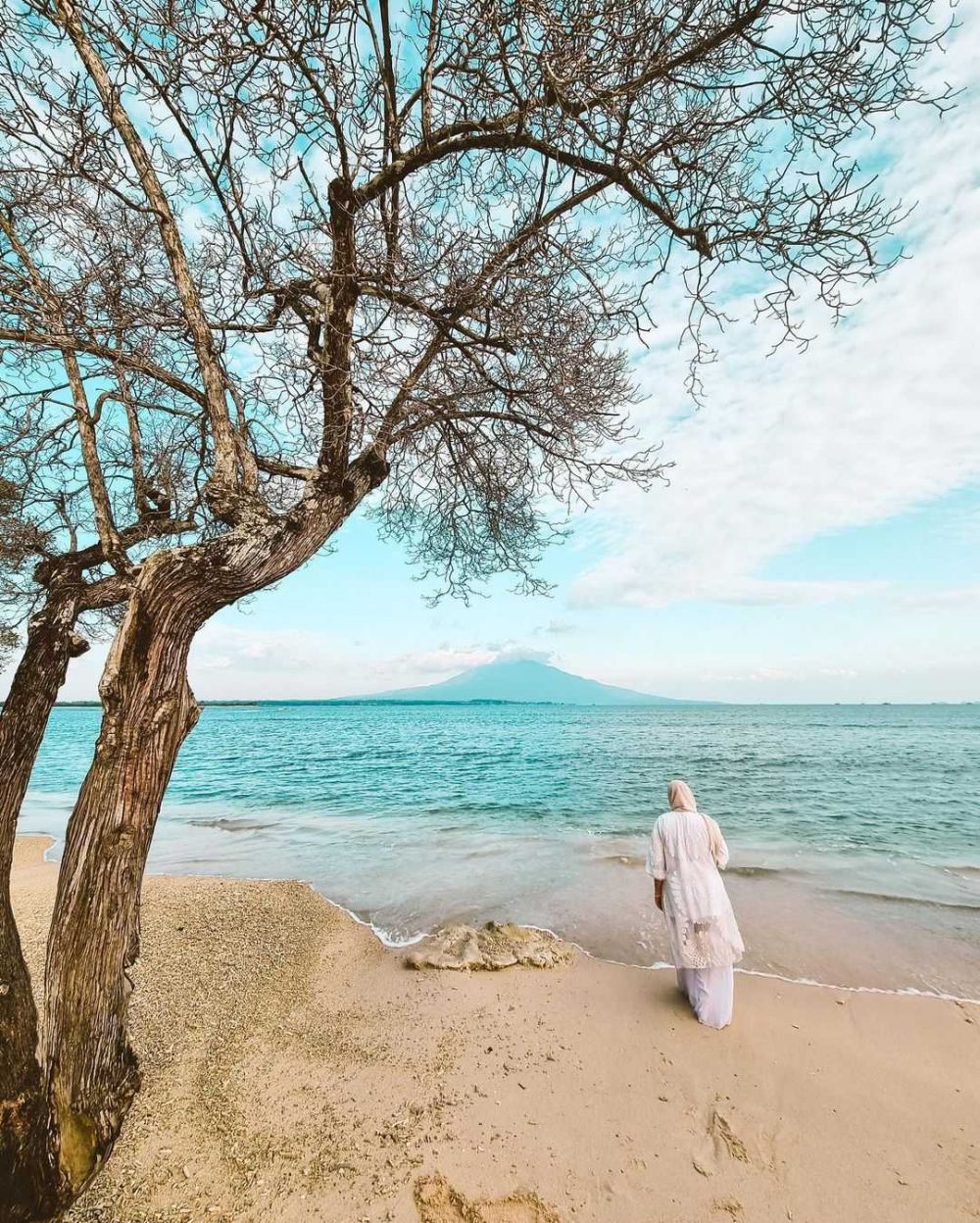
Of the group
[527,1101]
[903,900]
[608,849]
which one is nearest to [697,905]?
[527,1101]

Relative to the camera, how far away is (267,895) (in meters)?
7.21

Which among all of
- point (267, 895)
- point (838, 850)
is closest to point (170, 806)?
point (267, 895)

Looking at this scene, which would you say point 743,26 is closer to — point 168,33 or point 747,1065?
point 168,33

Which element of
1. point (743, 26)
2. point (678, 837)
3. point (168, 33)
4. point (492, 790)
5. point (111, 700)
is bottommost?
point (492, 790)

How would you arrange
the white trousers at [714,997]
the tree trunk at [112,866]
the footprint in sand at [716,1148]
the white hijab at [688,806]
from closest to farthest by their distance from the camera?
the tree trunk at [112,866]
the footprint in sand at [716,1148]
the white trousers at [714,997]
the white hijab at [688,806]

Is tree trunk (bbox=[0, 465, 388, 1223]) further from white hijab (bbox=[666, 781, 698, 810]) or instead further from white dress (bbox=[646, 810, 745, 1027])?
white hijab (bbox=[666, 781, 698, 810])

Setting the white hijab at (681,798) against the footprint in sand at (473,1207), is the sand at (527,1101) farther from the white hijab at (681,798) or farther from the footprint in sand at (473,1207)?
the white hijab at (681,798)

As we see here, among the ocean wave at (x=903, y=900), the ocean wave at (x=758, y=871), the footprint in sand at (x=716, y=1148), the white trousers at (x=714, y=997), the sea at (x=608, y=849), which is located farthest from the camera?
the ocean wave at (x=758, y=871)

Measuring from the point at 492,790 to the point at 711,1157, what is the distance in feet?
54.7

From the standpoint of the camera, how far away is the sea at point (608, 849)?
6273 mm

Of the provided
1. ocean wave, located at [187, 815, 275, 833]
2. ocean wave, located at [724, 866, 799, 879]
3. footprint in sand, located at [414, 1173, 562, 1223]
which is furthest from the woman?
ocean wave, located at [187, 815, 275, 833]

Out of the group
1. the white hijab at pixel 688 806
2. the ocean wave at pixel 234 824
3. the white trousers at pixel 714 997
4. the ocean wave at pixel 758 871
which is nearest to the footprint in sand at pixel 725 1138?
the white trousers at pixel 714 997

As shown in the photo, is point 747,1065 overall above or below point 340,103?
below

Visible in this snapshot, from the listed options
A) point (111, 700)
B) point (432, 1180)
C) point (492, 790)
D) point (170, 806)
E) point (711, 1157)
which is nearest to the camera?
point (111, 700)
